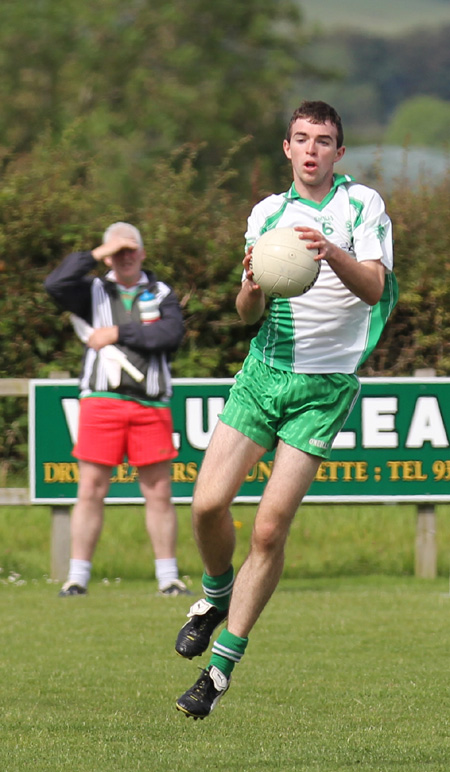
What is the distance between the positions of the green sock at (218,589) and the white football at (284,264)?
1.34m

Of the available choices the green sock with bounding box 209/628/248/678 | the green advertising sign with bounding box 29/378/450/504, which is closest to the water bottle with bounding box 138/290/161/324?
the green advertising sign with bounding box 29/378/450/504

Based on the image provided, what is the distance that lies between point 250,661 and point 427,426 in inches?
162

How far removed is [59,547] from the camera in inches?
440

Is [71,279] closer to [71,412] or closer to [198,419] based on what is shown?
[71,412]

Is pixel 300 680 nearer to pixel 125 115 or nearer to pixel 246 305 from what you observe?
pixel 246 305

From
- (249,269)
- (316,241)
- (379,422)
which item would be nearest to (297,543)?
(379,422)

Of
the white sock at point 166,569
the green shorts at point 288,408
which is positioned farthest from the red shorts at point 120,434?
the green shorts at point 288,408

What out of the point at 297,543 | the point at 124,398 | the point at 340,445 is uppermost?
the point at 124,398

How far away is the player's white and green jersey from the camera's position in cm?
580

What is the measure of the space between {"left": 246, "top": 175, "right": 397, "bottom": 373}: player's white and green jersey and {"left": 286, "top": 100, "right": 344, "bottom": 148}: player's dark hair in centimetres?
25

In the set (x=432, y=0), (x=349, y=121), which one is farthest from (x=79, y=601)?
(x=432, y=0)

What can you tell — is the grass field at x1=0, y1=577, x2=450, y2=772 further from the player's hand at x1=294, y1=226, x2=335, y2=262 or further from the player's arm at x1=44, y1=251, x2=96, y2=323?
the player's arm at x1=44, y1=251, x2=96, y2=323

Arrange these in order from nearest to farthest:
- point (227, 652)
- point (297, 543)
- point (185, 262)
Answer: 1. point (227, 652)
2. point (297, 543)
3. point (185, 262)

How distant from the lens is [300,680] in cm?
715
